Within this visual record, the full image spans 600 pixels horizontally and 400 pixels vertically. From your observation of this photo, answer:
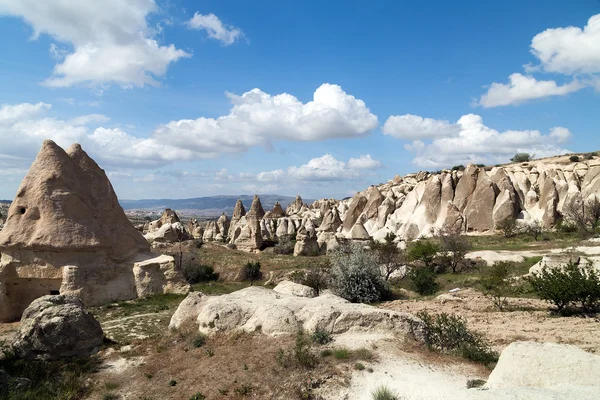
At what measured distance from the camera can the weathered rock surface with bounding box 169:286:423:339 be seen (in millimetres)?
7898

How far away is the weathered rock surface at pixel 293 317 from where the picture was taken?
790 centimetres

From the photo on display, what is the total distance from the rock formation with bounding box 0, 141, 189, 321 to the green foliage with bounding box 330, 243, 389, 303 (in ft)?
18.2

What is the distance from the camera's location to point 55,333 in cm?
748

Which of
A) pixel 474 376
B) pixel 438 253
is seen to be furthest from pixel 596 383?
pixel 438 253

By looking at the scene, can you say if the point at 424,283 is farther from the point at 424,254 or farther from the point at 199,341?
the point at 199,341

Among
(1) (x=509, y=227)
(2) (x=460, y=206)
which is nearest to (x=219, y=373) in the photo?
(1) (x=509, y=227)

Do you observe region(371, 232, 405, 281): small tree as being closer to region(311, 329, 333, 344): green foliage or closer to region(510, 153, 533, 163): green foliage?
region(311, 329, 333, 344): green foliage

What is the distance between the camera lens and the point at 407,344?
7.54m

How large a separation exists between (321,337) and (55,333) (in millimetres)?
4897

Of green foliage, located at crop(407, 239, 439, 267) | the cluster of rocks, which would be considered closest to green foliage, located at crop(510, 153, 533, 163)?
the cluster of rocks

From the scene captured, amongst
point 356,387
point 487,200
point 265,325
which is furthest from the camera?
point 487,200

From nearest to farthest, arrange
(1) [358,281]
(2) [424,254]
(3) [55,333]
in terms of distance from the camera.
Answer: (3) [55,333]
(1) [358,281]
(2) [424,254]

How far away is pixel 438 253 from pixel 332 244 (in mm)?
7621

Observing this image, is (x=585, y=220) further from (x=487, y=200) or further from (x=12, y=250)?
(x=12, y=250)
